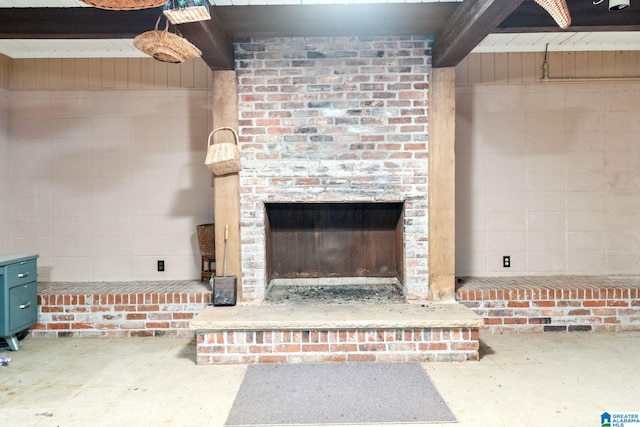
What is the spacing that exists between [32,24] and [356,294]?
10.9 ft

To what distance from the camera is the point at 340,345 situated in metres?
3.15

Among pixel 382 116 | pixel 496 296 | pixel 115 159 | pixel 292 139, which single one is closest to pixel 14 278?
pixel 115 159

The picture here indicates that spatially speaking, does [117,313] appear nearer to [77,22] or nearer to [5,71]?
[77,22]

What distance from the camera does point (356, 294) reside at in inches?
149

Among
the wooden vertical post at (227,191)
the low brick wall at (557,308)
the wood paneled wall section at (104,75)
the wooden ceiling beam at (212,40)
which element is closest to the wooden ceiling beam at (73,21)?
the wooden ceiling beam at (212,40)

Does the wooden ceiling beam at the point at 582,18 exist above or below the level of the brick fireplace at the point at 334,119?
above

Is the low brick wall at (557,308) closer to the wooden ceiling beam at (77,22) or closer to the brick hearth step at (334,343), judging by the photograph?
the brick hearth step at (334,343)

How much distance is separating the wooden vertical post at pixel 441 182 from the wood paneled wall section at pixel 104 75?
7.66 feet

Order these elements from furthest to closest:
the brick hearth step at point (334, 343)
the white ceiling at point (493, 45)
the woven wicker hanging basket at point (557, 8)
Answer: the white ceiling at point (493, 45)
the brick hearth step at point (334, 343)
the woven wicker hanging basket at point (557, 8)

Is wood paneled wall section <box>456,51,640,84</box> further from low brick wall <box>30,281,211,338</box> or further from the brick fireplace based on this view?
low brick wall <box>30,281,211,338</box>

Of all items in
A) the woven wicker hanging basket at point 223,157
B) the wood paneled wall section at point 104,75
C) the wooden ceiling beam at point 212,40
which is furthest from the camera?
the wood paneled wall section at point 104,75

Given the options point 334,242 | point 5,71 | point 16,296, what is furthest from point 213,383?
point 5,71

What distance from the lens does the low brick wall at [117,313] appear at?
3805mm

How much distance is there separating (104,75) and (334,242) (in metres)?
2.93
